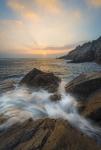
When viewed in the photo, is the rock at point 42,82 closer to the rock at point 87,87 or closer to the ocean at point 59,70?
the rock at point 87,87

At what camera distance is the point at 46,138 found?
5836 mm

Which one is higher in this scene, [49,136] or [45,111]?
[49,136]

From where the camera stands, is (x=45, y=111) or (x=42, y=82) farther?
(x=42, y=82)

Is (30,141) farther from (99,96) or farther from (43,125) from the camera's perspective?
(99,96)

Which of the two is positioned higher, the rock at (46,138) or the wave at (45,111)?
the rock at (46,138)

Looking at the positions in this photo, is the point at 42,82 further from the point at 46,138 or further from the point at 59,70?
the point at 59,70

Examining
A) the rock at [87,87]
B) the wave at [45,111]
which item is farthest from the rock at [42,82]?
the rock at [87,87]

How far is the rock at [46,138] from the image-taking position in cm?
550

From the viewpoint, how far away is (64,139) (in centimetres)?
573

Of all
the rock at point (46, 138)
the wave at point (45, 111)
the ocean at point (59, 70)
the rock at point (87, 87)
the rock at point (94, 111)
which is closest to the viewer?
the rock at point (46, 138)

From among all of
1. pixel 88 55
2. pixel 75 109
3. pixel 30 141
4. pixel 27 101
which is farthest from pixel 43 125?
pixel 88 55

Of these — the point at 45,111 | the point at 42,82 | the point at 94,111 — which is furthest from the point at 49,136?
the point at 42,82

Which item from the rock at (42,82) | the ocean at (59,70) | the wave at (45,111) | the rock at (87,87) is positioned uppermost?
the rock at (87,87)

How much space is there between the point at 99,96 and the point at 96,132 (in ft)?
9.38
